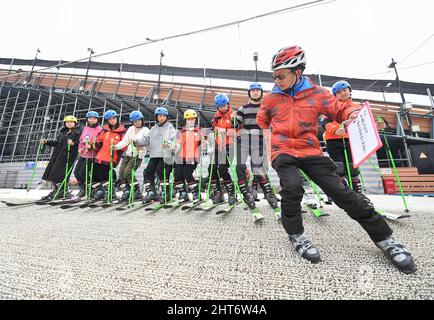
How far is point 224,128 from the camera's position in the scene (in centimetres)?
312

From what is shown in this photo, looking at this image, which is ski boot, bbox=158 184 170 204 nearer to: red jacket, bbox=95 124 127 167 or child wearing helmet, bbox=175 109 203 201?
child wearing helmet, bbox=175 109 203 201

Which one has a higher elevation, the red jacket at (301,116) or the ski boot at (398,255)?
the red jacket at (301,116)

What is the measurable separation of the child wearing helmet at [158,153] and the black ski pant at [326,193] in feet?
8.18

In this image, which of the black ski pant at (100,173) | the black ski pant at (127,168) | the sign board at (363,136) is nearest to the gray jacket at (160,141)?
the black ski pant at (127,168)

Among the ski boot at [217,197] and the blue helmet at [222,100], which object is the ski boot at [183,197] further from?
the blue helmet at [222,100]

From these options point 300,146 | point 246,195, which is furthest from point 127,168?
point 300,146

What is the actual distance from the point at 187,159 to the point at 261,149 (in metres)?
1.49

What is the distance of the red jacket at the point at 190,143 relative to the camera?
362cm

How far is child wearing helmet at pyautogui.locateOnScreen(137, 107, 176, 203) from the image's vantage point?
3.49 m

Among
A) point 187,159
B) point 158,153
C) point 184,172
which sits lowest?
point 184,172

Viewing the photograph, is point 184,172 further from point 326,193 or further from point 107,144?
point 326,193
